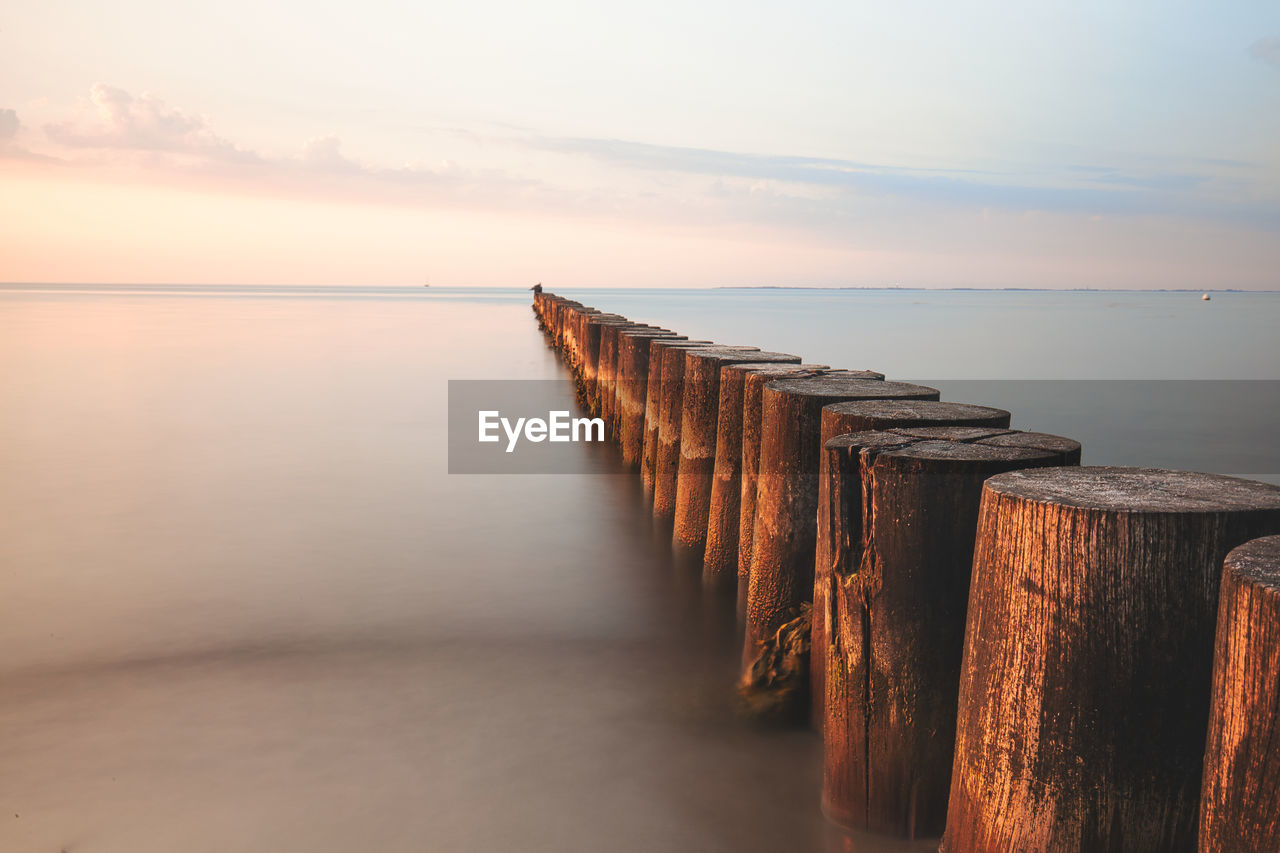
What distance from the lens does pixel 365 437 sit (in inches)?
399

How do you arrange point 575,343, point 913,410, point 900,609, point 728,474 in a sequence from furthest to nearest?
point 575,343 → point 728,474 → point 913,410 → point 900,609

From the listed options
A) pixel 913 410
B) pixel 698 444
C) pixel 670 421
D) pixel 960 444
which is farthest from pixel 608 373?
pixel 960 444

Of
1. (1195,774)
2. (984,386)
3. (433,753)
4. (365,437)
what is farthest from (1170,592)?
(984,386)

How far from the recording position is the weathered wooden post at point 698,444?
15.5 feet

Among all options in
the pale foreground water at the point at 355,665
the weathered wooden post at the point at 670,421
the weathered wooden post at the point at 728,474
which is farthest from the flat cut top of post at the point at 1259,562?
the weathered wooden post at the point at 670,421

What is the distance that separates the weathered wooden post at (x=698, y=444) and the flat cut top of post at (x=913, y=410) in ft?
5.14

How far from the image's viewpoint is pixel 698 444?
476 centimetres

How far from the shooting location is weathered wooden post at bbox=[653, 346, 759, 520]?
17.9 ft

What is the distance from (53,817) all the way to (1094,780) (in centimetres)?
288

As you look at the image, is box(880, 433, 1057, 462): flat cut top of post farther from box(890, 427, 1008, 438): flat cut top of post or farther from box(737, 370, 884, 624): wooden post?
box(737, 370, 884, 624): wooden post

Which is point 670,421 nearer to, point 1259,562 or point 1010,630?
point 1010,630

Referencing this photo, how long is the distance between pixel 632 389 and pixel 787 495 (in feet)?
14.3

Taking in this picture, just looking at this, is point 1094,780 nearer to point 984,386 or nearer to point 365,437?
point 365,437

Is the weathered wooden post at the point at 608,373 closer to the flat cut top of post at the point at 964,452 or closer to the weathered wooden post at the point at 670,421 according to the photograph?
the weathered wooden post at the point at 670,421
